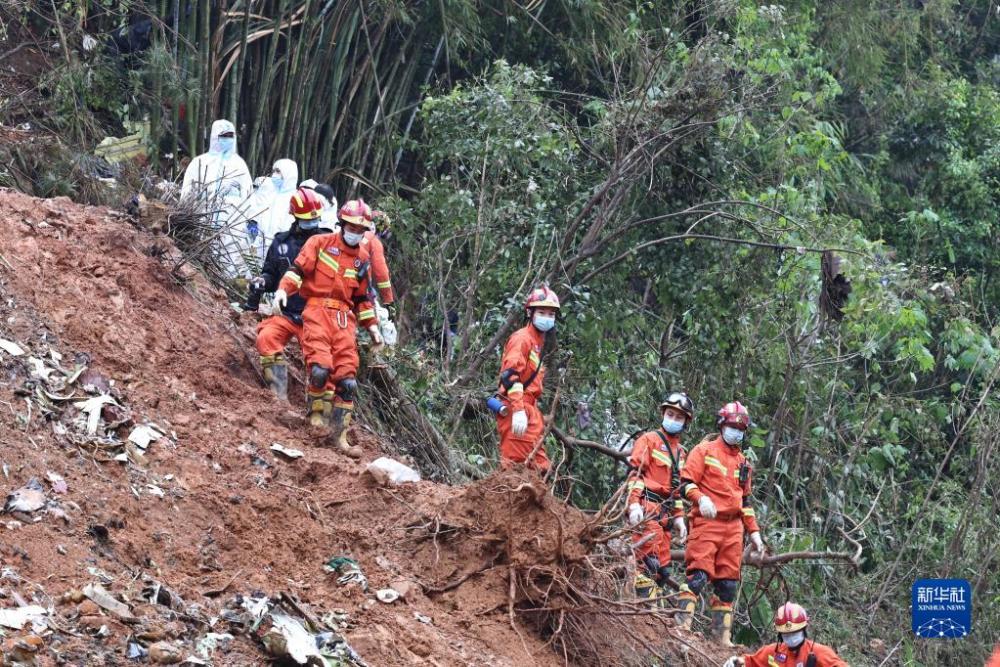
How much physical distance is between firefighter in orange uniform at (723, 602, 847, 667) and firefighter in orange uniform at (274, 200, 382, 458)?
2.96 m

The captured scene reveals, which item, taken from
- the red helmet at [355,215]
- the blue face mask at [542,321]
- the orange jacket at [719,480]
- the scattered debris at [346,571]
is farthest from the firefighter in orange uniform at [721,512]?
the scattered debris at [346,571]

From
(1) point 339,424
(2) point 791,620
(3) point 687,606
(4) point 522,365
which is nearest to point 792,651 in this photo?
(2) point 791,620

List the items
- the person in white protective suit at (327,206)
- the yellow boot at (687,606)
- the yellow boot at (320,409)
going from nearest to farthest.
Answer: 1. the yellow boot at (320,409)
2. the yellow boot at (687,606)
3. the person in white protective suit at (327,206)

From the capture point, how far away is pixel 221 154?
41.3ft

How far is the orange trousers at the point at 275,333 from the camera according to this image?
9.84 metres

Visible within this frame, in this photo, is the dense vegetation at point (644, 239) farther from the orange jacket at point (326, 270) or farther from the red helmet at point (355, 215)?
the red helmet at point (355, 215)

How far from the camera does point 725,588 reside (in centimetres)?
1048

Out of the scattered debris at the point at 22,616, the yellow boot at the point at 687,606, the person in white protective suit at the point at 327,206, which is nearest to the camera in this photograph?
the scattered debris at the point at 22,616

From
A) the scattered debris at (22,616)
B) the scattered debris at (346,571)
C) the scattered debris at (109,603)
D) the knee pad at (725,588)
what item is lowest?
the knee pad at (725,588)

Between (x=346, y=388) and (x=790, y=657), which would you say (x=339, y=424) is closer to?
(x=346, y=388)

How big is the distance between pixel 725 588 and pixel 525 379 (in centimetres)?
215

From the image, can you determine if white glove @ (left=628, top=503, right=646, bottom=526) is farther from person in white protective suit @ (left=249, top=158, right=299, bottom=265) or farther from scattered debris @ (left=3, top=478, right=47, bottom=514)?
person in white protective suit @ (left=249, top=158, right=299, bottom=265)

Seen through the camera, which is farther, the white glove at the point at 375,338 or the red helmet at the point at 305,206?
the red helmet at the point at 305,206

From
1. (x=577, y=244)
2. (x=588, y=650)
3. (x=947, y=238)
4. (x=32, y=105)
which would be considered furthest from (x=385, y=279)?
(x=947, y=238)
